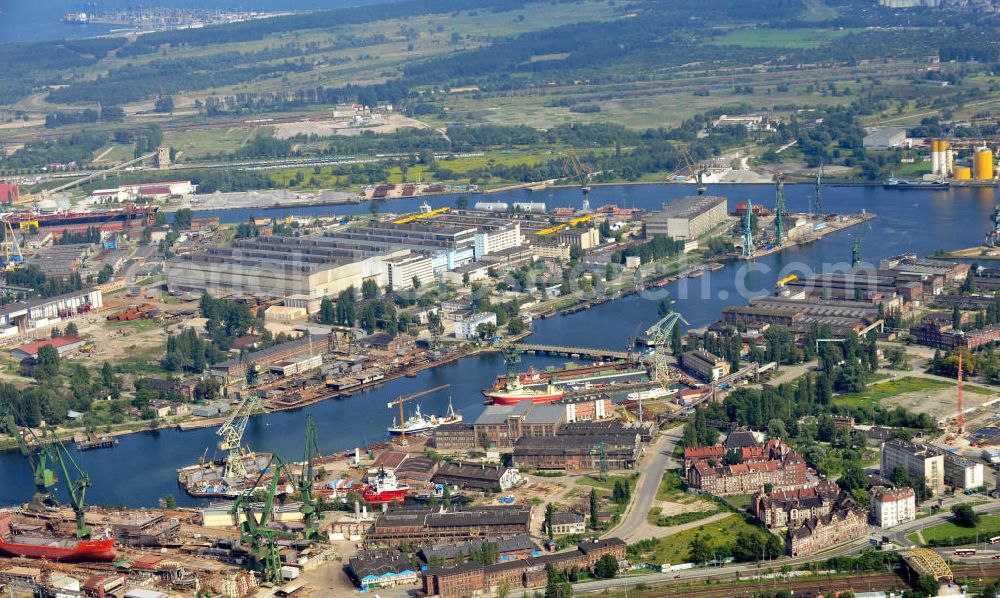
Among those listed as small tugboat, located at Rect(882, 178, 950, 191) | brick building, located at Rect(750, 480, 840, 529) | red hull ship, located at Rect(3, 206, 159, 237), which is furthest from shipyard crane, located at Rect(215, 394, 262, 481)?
small tugboat, located at Rect(882, 178, 950, 191)

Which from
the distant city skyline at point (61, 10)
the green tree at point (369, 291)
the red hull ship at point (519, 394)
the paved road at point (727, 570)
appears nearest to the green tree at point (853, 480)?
the paved road at point (727, 570)

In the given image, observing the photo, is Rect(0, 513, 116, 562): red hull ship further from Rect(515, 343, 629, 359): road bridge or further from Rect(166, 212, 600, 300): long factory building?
Rect(166, 212, 600, 300): long factory building

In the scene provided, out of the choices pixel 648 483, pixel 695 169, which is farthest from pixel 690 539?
pixel 695 169

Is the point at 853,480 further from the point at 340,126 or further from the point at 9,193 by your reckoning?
the point at 340,126

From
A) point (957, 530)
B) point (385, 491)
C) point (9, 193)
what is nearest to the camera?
point (957, 530)

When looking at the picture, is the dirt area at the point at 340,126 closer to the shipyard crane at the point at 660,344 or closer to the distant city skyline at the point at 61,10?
the shipyard crane at the point at 660,344

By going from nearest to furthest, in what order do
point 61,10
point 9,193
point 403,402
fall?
point 403,402, point 9,193, point 61,10
